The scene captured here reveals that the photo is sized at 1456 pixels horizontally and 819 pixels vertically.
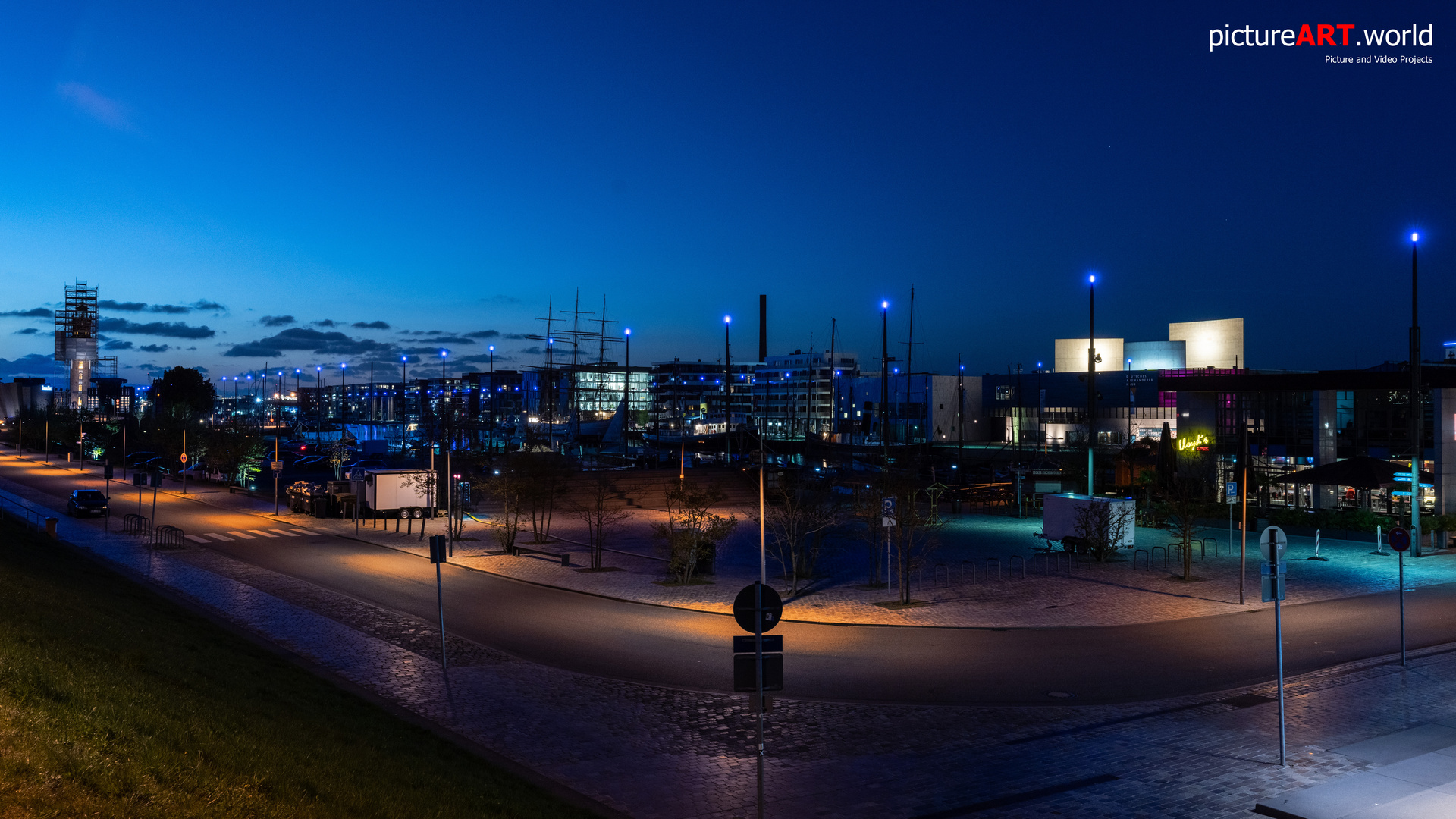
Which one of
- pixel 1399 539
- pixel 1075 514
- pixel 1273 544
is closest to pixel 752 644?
pixel 1273 544

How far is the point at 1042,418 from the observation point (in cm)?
12112

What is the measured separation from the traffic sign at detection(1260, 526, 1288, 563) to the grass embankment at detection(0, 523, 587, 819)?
9.74 m

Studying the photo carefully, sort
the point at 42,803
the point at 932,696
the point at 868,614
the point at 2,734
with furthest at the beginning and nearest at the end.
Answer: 1. the point at 868,614
2. the point at 932,696
3. the point at 2,734
4. the point at 42,803

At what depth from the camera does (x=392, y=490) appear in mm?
42875

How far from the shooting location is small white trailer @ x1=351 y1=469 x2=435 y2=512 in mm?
42562

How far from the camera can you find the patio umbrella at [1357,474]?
112 ft

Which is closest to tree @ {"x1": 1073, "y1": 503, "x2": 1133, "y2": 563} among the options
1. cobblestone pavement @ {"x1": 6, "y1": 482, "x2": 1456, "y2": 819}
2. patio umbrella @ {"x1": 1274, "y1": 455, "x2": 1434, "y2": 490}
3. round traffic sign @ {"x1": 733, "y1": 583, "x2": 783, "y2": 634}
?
patio umbrella @ {"x1": 1274, "y1": 455, "x2": 1434, "y2": 490}

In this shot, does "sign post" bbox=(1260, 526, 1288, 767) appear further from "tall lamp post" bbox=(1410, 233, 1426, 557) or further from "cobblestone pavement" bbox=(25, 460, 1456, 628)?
"tall lamp post" bbox=(1410, 233, 1426, 557)

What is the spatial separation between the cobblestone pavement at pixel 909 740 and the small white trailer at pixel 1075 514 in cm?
1284

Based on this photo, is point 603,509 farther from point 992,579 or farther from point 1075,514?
point 1075,514

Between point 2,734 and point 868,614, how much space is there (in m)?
17.2

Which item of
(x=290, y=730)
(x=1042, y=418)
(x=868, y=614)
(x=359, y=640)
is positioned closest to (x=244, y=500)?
(x=359, y=640)

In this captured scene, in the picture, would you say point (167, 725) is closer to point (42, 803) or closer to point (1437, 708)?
point (42, 803)

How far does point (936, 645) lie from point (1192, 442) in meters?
40.9
